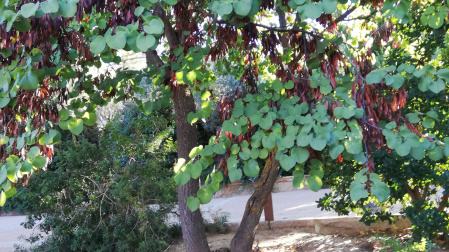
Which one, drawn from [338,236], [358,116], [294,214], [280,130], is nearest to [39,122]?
[280,130]

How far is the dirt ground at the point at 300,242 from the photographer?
5793mm

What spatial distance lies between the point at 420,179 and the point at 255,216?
190 centimetres

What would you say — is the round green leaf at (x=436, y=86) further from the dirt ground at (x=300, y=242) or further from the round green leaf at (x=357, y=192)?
the dirt ground at (x=300, y=242)

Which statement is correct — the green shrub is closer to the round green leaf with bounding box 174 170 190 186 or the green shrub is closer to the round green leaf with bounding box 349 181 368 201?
the round green leaf with bounding box 174 170 190 186

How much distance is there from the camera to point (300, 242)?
6336 mm

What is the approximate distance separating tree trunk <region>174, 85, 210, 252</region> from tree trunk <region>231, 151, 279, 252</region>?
1.46 feet

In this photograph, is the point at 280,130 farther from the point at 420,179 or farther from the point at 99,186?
the point at 99,186

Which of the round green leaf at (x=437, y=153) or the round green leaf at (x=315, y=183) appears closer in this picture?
the round green leaf at (x=437, y=153)

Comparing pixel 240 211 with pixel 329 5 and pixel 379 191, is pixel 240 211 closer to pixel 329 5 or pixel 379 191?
pixel 379 191

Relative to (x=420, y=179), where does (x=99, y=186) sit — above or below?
above

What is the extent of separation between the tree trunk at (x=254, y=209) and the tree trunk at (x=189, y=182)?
44 cm

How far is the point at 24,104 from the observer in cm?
261

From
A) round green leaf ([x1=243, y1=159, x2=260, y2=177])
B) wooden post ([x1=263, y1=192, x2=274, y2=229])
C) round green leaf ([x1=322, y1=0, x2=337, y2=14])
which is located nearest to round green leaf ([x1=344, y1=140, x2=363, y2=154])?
round green leaf ([x1=243, y1=159, x2=260, y2=177])

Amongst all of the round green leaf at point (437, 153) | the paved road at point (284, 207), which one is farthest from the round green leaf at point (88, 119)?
the paved road at point (284, 207)
